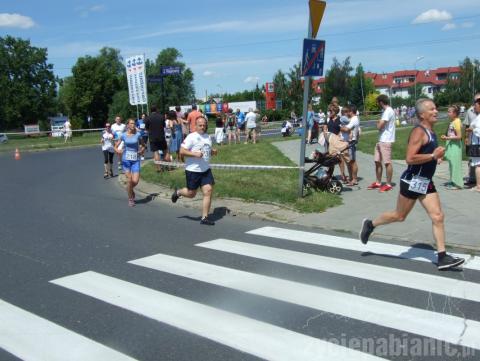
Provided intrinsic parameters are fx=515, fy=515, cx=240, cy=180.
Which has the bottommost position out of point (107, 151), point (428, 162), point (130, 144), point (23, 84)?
point (107, 151)

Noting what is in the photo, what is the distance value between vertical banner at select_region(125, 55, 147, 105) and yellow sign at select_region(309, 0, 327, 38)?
577 inches

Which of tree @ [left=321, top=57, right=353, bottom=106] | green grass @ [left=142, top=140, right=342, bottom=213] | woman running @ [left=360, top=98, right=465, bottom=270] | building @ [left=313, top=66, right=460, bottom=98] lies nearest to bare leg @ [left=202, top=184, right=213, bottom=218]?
green grass @ [left=142, top=140, right=342, bottom=213]

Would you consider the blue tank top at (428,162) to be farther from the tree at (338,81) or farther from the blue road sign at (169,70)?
the tree at (338,81)

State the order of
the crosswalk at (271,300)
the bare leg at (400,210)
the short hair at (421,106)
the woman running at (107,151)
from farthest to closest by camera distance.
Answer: the woman running at (107,151), the bare leg at (400,210), the short hair at (421,106), the crosswalk at (271,300)

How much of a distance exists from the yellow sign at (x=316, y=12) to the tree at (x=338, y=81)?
71.3 meters

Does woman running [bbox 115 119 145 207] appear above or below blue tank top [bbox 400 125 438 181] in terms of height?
below

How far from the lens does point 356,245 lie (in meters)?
6.87

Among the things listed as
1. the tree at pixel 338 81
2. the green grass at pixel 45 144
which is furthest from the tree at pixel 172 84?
the green grass at pixel 45 144

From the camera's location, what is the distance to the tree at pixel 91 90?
291 feet

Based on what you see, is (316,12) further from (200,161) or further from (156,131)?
(156,131)

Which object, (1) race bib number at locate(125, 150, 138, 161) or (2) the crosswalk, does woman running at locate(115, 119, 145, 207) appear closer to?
(1) race bib number at locate(125, 150, 138, 161)

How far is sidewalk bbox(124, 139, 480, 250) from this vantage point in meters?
7.16

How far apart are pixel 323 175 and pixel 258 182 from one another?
1.85m

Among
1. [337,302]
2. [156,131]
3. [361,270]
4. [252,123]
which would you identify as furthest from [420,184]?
[252,123]
